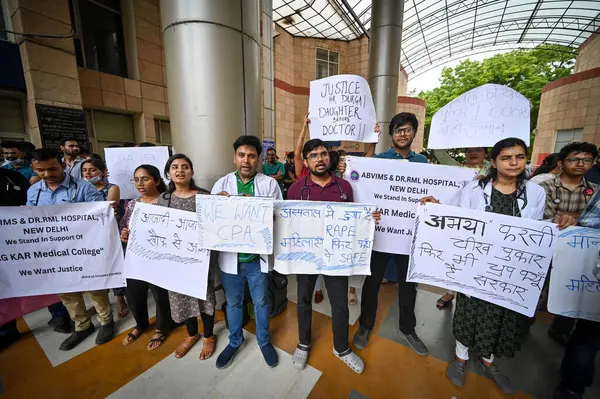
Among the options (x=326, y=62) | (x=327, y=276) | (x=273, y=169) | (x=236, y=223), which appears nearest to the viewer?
(x=236, y=223)

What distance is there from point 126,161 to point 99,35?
6044 mm

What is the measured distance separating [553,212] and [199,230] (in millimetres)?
3352

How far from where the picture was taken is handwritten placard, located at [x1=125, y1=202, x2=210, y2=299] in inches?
81.4

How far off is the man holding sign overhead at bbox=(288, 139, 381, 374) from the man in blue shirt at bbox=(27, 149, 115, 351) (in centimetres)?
207

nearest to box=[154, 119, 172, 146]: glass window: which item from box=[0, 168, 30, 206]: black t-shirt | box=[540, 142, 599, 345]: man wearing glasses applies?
box=[0, 168, 30, 206]: black t-shirt

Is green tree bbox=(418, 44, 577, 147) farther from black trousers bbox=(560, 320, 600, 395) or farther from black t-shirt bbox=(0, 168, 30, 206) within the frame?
black t-shirt bbox=(0, 168, 30, 206)

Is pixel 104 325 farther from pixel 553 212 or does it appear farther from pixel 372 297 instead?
pixel 553 212

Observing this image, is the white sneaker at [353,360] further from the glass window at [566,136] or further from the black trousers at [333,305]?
the glass window at [566,136]

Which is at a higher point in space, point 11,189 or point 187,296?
point 11,189

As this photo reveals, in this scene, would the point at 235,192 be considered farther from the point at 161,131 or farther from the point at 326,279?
the point at 161,131

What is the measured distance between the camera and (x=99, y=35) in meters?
6.57

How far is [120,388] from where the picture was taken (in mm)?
2023

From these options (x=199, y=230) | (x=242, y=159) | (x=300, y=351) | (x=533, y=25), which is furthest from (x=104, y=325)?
(x=533, y=25)

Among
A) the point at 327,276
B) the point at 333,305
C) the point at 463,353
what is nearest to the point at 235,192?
the point at 327,276
